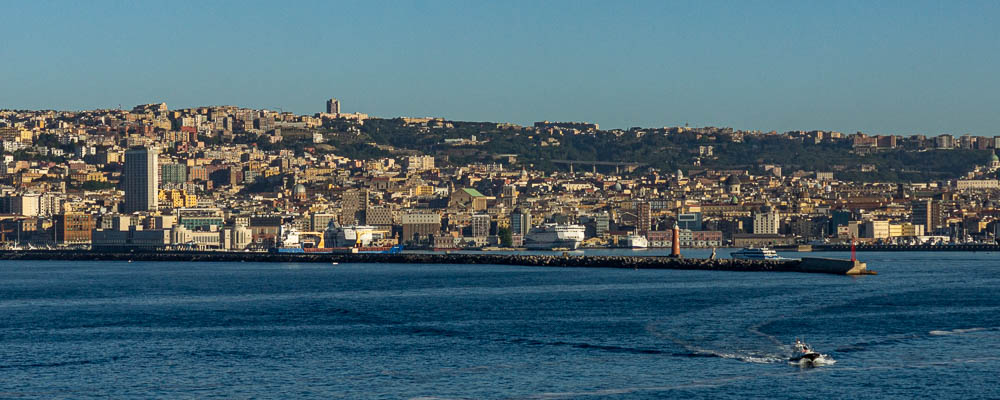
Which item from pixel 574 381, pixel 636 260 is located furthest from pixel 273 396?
pixel 636 260

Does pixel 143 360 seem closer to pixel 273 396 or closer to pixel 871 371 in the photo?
pixel 273 396

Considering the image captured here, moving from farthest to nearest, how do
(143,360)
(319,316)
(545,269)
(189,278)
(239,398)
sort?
(545,269), (189,278), (319,316), (143,360), (239,398)

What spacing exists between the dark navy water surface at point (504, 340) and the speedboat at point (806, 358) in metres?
0.38

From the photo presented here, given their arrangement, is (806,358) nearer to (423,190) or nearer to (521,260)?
(521,260)

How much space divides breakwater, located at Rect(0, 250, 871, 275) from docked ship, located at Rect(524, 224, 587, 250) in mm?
37785

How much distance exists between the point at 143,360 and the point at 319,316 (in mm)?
11369

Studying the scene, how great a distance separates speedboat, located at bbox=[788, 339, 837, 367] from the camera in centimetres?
3231

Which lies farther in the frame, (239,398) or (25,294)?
(25,294)

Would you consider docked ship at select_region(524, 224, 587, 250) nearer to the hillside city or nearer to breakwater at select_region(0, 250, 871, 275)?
the hillside city

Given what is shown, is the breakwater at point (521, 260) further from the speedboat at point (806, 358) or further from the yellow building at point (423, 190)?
the yellow building at point (423, 190)

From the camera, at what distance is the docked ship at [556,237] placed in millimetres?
134625

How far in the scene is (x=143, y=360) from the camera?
3394 cm

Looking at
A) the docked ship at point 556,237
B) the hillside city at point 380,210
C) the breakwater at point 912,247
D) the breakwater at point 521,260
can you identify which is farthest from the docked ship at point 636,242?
the breakwater at point 521,260

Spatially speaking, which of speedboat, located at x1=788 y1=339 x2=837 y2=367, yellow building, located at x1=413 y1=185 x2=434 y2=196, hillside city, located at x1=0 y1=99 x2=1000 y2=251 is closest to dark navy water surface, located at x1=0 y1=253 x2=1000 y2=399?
speedboat, located at x1=788 y1=339 x2=837 y2=367
